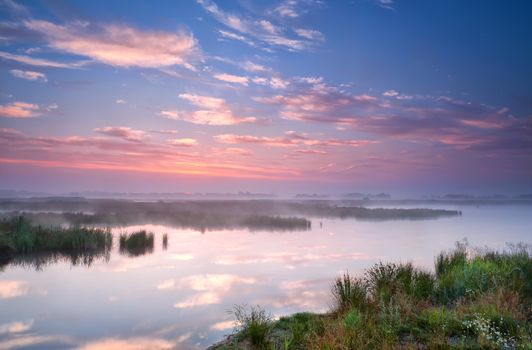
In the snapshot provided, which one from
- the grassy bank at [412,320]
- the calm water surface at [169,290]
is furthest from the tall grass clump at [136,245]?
the grassy bank at [412,320]

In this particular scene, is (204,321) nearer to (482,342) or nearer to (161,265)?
(482,342)

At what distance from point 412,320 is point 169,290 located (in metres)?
13.5

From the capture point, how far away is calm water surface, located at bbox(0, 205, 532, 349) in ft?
46.0

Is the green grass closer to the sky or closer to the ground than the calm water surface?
closer to the sky

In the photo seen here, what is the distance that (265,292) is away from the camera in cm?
2023

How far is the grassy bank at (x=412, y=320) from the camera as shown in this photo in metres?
8.90

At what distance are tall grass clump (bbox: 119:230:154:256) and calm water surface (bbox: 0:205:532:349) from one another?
83 centimetres

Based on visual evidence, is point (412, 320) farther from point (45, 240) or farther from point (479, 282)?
point (45, 240)

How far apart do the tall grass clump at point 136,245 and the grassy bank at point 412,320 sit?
21353mm

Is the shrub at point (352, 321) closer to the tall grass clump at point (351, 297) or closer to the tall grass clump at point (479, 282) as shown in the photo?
the tall grass clump at point (351, 297)

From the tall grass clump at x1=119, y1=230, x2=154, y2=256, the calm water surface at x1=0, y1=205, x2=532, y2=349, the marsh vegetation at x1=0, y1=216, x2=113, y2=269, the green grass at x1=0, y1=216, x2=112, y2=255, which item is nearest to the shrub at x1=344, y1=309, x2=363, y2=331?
the calm water surface at x1=0, y1=205, x2=532, y2=349

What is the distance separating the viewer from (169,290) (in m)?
20.6

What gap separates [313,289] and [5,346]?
43.8 ft

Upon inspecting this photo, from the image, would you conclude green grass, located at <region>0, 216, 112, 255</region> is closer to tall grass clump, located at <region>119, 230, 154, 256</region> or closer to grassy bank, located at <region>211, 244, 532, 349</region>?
tall grass clump, located at <region>119, 230, 154, 256</region>
